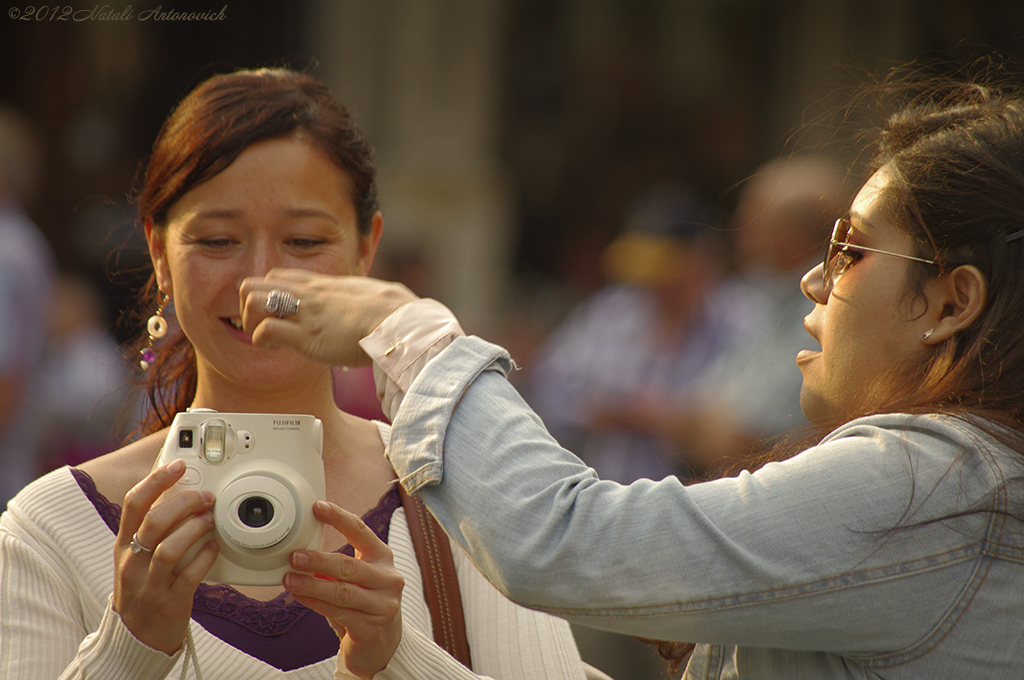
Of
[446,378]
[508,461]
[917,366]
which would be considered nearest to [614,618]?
[508,461]

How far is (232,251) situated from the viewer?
1.95m

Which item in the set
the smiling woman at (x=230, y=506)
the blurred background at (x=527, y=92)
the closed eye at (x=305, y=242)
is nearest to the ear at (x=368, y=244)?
the smiling woman at (x=230, y=506)

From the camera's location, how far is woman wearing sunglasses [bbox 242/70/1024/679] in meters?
1.21

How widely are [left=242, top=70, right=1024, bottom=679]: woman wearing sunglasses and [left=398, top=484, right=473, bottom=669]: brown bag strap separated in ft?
2.09

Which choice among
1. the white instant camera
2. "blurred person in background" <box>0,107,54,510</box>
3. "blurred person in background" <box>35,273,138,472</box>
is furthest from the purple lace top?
"blurred person in background" <box>35,273,138,472</box>

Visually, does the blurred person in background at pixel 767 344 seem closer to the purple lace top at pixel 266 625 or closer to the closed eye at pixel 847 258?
the closed eye at pixel 847 258

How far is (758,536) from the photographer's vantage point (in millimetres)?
1207

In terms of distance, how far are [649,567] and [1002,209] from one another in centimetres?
68

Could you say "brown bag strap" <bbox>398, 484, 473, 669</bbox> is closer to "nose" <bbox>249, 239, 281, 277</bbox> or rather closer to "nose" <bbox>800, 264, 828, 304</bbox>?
"nose" <bbox>249, 239, 281, 277</bbox>

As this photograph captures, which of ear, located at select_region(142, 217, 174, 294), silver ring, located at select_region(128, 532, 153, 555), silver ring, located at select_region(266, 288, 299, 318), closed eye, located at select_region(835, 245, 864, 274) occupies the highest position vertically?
closed eye, located at select_region(835, 245, 864, 274)

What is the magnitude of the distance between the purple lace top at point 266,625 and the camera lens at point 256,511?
1.31 feet

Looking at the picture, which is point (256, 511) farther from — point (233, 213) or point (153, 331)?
point (153, 331)

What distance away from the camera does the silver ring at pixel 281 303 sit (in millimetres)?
1345

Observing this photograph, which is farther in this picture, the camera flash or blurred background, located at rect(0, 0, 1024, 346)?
blurred background, located at rect(0, 0, 1024, 346)
